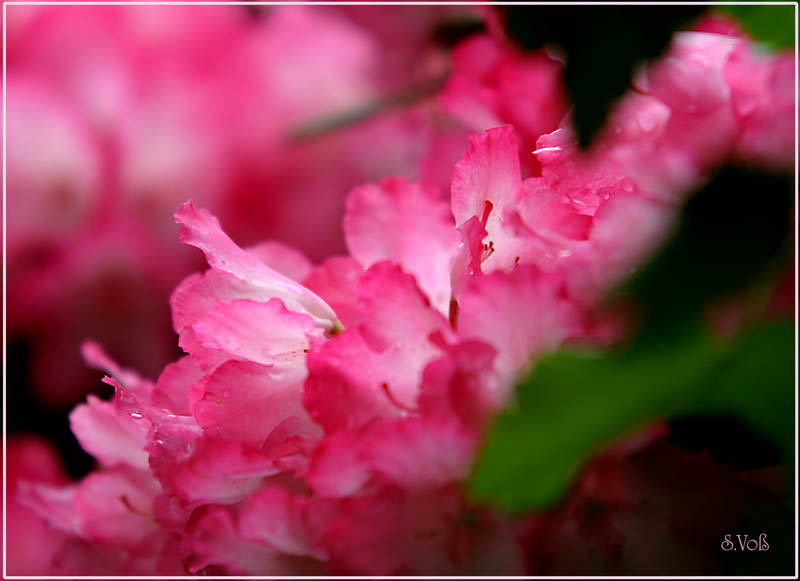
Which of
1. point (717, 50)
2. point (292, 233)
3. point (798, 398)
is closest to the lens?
point (798, 398)

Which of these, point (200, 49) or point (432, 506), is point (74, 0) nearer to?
point (200, 49)

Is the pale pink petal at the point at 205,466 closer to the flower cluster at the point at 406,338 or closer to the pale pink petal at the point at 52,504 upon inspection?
the flower cluster at the point at 406,338

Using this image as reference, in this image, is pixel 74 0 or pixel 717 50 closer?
pixel 717 50

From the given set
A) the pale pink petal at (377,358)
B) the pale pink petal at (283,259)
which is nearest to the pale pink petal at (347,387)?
the pale pink petal at (377,358)

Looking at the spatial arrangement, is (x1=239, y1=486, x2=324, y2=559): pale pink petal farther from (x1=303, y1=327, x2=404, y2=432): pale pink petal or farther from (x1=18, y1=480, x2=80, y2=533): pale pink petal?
(x1=18, y1=480, x2=80, y2=533): pale pink petal

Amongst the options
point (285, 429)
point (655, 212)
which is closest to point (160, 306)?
point (285, 429)

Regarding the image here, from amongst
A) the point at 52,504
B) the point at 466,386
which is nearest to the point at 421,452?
the point at 466,386

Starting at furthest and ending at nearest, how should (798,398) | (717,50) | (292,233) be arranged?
(292,233) → (717,50) → (798,398)
